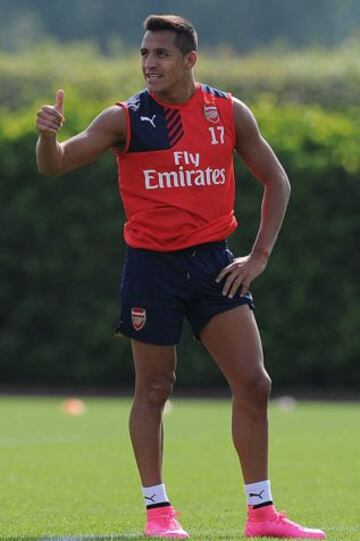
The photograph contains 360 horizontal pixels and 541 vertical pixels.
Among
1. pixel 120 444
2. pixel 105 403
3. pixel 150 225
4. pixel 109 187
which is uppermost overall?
pixel 150 225

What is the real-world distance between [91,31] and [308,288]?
1428 inches

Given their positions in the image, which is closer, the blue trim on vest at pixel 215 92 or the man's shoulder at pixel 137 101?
the man's shoulder at pixel 137 101

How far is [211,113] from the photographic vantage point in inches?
299

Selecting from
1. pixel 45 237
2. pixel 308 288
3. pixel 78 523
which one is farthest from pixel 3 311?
pixel 78 523

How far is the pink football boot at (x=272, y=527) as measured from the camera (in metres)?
7.39

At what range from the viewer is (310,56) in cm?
3369

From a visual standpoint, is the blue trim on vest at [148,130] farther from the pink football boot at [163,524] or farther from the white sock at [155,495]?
the pink football boot at [163,524]

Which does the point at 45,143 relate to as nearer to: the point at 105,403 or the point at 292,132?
the point at 105,403

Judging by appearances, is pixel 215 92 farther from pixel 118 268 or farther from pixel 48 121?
pixel 118 268

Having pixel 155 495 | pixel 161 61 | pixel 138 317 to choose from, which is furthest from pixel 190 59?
pixel 155 495

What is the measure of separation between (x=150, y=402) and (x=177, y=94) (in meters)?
1.49

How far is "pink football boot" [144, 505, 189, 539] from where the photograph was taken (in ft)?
24.3

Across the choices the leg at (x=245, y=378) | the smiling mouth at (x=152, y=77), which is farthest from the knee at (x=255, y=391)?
the smiling mouth at (x=152, y=77)

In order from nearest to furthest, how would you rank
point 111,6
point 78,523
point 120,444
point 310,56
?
point 78,523
point 120,444
point 310,56
point 111,6
